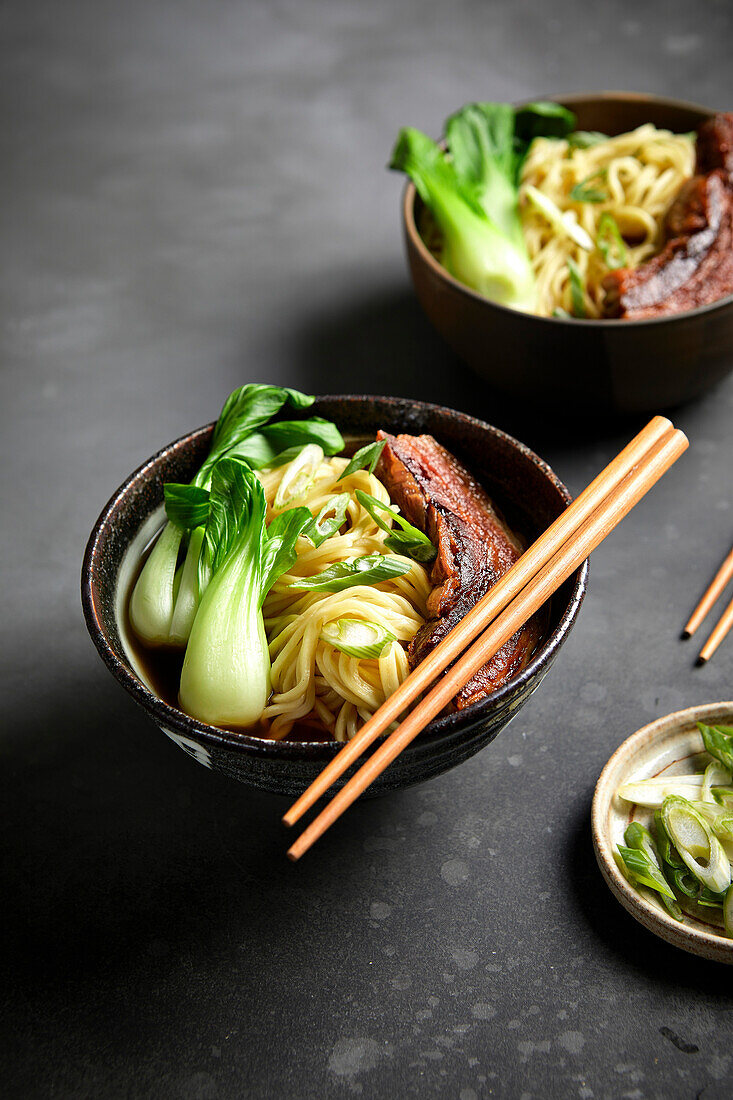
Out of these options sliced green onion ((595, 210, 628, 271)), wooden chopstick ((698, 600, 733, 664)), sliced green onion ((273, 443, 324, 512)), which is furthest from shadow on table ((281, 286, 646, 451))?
sliced green onion ((273, 443, 324, 512))

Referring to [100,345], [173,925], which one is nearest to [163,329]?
[100,345]

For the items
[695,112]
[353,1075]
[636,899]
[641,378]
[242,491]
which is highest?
[695,112]

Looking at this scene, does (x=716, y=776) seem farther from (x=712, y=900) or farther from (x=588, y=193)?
(x=588, y=193)

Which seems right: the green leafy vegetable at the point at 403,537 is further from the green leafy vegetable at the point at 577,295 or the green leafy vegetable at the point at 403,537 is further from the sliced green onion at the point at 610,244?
the sliced green onion at the point at 610,244

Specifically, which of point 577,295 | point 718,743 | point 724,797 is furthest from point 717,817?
point 577,295

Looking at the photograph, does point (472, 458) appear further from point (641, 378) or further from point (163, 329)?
point (163, 329)

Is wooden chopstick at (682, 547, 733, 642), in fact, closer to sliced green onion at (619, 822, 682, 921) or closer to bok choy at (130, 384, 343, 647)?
sliced green onion at (619, 822, 682, 921)
